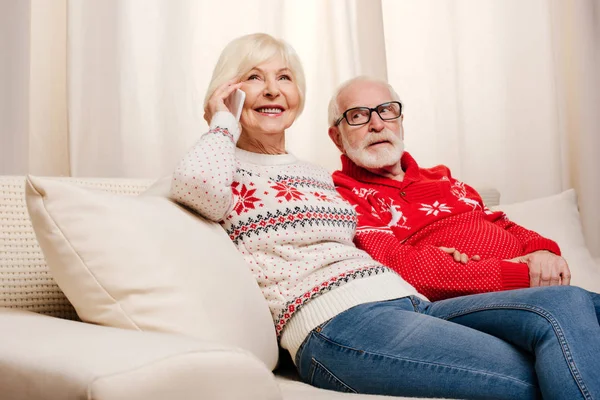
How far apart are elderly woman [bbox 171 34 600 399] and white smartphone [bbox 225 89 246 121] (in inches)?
0.7

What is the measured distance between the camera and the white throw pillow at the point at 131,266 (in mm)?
1055

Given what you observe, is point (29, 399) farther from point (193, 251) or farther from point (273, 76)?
point (273, 76)

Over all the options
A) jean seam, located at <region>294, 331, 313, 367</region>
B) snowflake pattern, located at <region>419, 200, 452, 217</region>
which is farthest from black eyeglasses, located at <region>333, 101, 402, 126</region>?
jean seam, located at <region>294, 331, 313, 367</region>

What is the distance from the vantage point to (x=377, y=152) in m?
1.86

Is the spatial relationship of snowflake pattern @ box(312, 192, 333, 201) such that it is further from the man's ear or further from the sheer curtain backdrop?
the sheer curtain backdrop

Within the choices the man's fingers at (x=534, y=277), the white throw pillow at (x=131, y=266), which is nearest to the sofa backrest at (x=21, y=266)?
the white throw pillow at (x=131, y=266)

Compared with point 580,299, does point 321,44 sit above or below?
above

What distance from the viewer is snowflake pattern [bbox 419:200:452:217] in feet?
5.91

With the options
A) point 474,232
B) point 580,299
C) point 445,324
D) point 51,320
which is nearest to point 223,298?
point 51,320

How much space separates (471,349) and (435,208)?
0.70m

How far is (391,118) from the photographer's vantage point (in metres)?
1.92

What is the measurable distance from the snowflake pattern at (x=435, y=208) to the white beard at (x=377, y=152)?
15 centimetres

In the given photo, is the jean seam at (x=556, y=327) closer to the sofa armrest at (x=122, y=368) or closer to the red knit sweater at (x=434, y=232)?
the red knit sweater at (x=434, y=232)

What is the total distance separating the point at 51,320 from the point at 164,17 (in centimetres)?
149
